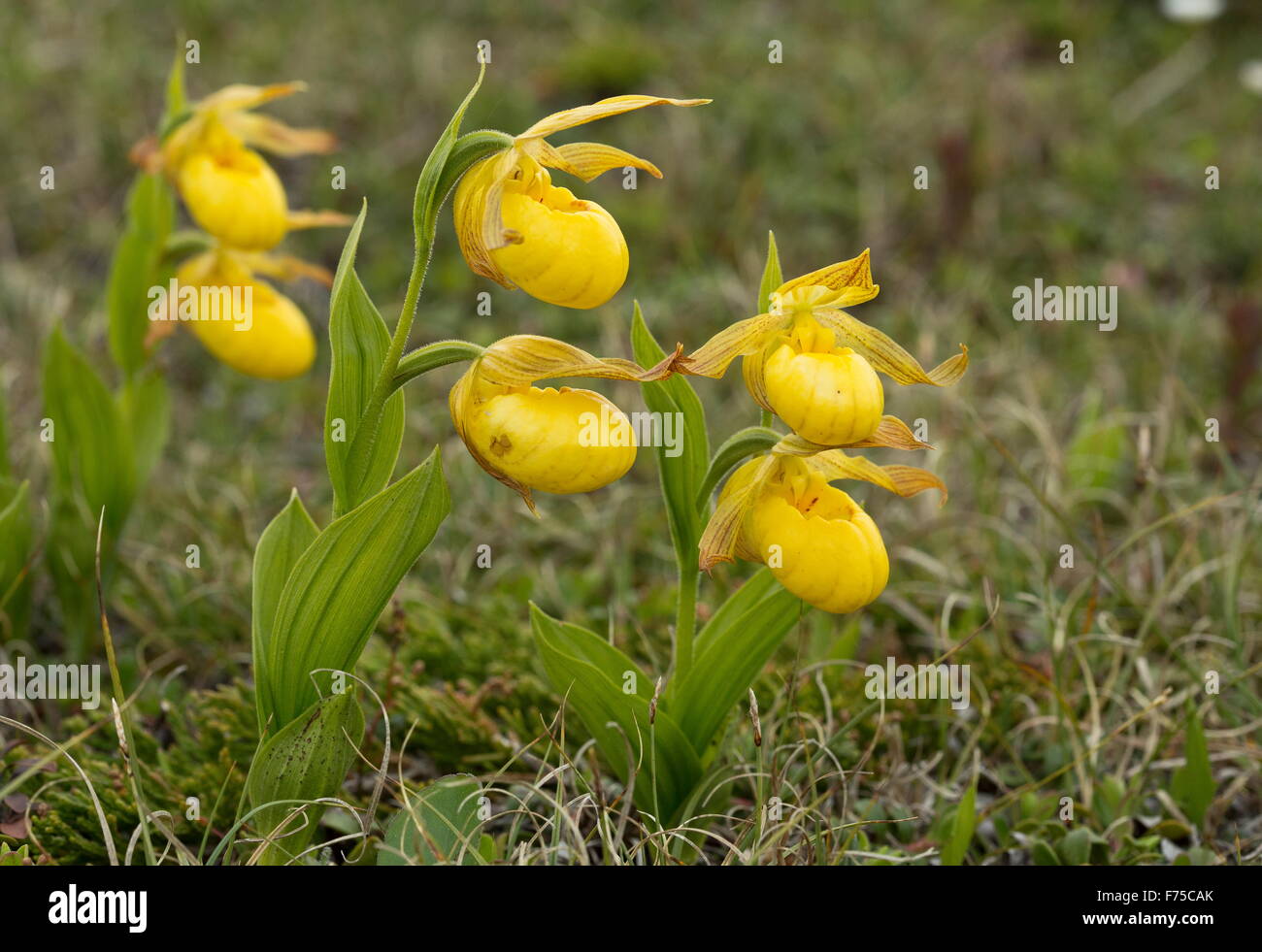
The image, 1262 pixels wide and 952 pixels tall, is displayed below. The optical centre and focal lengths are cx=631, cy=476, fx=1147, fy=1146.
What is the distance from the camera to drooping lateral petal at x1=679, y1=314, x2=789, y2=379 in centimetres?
150

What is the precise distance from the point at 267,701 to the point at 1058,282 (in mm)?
3400

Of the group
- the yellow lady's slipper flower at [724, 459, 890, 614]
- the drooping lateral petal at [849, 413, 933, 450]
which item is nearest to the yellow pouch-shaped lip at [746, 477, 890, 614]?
the yellow lady's slipper flower at [724, 459, 890, 614]

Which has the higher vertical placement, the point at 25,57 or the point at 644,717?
the point at 25,57

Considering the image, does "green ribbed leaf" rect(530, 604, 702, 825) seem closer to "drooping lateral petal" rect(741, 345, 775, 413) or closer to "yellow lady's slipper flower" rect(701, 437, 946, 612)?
"yellow lady's slipper flower" rect(701, 437, 946, 612)

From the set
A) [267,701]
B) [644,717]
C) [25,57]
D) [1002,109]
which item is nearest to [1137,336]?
[1002,109]

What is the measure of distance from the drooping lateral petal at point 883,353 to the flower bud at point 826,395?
85mm

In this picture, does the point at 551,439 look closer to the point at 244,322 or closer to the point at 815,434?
the point at 815,434

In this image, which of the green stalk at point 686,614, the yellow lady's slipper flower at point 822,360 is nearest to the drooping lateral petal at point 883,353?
the yellow lady's slipper flower at point 822,360

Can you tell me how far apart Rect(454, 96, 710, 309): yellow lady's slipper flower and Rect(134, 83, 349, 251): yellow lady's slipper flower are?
2.61 feet

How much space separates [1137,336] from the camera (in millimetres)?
3943

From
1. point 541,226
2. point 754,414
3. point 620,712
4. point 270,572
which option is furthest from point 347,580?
point 754,414

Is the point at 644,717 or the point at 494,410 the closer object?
the point at 494,410

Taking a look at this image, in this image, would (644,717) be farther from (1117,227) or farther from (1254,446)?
(1117,227)

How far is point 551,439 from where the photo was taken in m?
1.52
